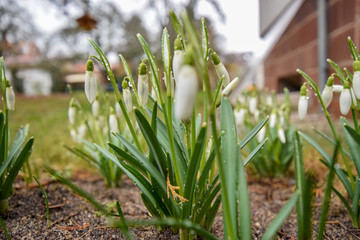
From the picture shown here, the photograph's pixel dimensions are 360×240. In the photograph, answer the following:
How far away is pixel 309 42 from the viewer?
4031mm

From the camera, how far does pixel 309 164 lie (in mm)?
1835

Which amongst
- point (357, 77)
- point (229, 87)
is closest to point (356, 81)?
point (357, 77)

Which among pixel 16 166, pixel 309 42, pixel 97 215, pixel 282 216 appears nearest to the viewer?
pixel 282 216

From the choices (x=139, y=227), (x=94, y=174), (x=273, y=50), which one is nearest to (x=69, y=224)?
(x=139, y=227)

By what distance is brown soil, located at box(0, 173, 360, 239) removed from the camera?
0.95 m

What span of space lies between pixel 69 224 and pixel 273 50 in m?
5.53

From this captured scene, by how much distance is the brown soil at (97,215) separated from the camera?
95 cm

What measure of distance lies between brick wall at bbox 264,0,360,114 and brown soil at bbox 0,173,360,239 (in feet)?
6.41

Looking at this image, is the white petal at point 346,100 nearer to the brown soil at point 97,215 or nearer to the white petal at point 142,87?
the brown soil at point 97,215

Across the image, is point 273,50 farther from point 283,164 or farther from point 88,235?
point 88,235

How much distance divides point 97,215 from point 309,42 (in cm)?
383

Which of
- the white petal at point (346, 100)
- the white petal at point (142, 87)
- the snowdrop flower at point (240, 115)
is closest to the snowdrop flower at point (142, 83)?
the white petal at point (142, 87)

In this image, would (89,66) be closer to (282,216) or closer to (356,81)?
(282,216)

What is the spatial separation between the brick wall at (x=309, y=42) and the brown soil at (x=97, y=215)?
1.95m
